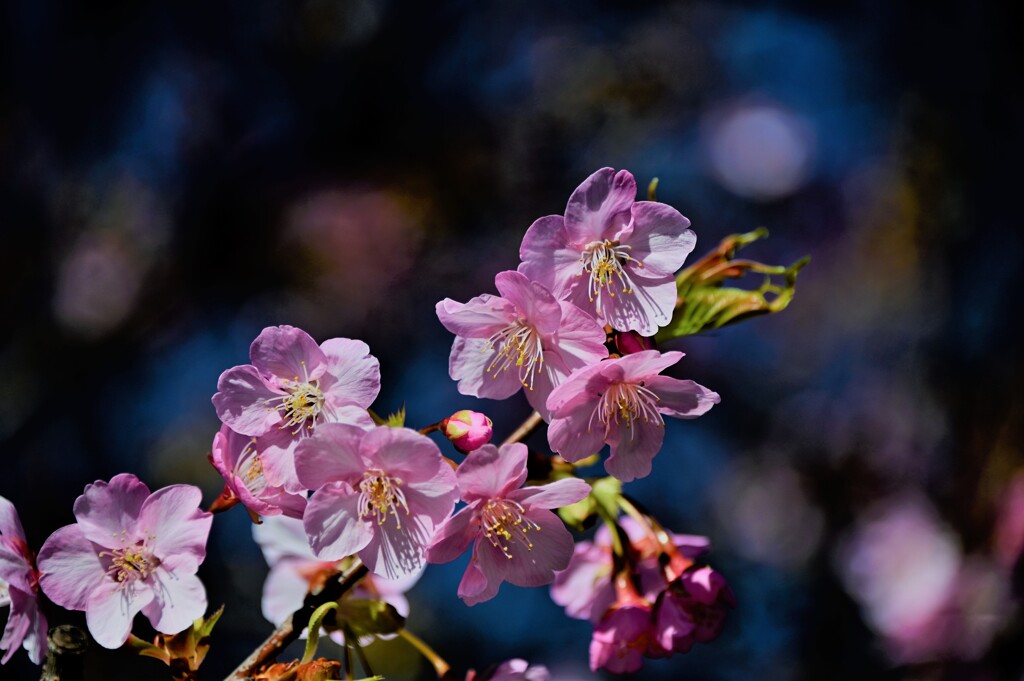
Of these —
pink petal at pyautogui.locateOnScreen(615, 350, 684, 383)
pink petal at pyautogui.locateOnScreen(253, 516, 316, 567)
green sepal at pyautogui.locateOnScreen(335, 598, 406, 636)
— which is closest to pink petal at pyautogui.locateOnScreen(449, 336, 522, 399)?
pink petal at pyautogui.locateOnScreen(615, 350, 684, 383)

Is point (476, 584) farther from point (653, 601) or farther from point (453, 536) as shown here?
point (653, 601)

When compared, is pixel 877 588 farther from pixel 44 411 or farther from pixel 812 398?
pixel 44 411

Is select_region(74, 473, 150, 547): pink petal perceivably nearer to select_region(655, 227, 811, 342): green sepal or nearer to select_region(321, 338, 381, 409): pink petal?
select_region(321, 338, 381, 409): pink petal

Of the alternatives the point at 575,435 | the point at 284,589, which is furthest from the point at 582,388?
the point at 284,589

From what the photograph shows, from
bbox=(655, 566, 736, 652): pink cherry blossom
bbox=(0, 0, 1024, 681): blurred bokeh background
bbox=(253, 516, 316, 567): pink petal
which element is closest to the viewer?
bbox=(655, 566, 736, 652): pink cherry blossom

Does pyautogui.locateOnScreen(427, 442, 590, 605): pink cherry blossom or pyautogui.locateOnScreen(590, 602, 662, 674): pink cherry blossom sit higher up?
pyautogui.locateOnScreen(427, 442, 590, 605): pink cherry blossom

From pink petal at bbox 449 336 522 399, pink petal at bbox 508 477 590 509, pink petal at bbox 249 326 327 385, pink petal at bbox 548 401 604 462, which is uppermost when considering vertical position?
pink petal at bbox 249 326 327 385

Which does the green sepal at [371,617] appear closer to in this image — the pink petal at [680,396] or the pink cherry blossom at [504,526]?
the pink cherry blossom at [504,526]
